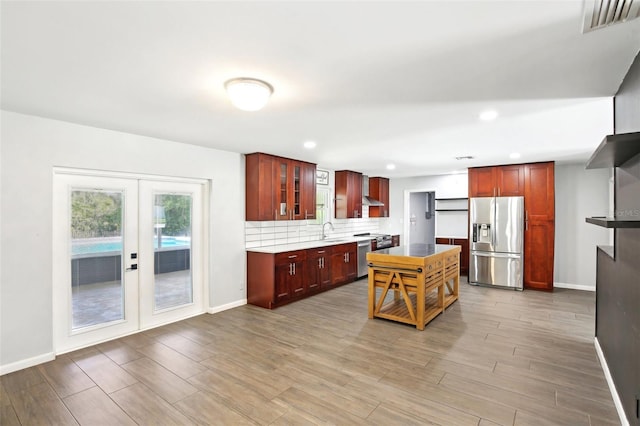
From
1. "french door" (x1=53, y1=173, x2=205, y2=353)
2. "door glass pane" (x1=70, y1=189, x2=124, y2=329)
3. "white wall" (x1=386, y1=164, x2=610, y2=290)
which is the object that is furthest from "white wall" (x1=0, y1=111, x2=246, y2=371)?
"white wall" (x1=386, y1=164, x2=610, y2=290)

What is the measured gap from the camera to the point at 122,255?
12.7 feet

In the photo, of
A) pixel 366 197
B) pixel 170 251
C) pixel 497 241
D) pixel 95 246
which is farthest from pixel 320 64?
pixel 366 197

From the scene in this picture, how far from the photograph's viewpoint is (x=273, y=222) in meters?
5.78

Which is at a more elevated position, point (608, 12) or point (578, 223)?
point (608, 12)

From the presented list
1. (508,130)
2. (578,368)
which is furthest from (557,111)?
(578,368)

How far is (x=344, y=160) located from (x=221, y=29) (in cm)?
428

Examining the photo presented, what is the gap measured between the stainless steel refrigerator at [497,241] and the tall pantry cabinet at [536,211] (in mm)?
159

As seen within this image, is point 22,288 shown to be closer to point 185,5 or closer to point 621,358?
point 185,5

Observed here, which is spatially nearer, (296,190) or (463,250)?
(296,190)

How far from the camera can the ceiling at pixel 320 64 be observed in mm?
1576

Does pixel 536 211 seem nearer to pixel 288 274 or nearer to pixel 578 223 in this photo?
pixel 578 223

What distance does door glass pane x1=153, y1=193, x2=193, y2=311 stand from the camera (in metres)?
4.23

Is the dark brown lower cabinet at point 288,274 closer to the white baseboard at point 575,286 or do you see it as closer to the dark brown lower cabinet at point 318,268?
the dark brown lower cabinet at point 318,268

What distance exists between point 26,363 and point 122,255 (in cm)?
129
